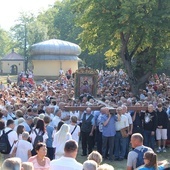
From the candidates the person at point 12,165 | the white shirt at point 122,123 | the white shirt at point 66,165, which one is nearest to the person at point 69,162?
the white shirt at point 66,165

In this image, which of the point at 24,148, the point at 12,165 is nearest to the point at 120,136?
the point at 24,148

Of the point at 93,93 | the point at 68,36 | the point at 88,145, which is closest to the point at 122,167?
the point at 88,145

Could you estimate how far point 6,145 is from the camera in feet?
32.7

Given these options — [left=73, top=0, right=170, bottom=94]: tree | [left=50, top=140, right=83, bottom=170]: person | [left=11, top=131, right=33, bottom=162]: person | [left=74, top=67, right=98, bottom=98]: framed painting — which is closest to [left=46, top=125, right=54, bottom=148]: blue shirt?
[left=11, top=131, right=33, bottom=162]: person

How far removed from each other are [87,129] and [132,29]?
13.2 metres

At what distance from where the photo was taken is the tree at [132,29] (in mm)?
25594

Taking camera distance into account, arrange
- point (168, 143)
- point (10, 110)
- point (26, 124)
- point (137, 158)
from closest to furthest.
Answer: point (137, 158) < point (26, 124) < point (10, 110) < point (168, 143)

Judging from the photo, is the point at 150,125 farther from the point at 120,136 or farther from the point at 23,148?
the point at 23,148

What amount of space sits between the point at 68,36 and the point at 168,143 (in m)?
49.7

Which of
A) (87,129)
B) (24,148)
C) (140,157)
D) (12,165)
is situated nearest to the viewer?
(12,165)

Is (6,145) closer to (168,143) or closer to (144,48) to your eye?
(168,143)

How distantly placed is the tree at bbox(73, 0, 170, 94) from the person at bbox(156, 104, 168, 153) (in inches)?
434

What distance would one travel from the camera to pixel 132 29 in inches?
1031

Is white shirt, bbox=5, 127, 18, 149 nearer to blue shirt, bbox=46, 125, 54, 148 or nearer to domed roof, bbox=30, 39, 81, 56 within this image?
blue shirt, bbox=46, 125, 54, 148
